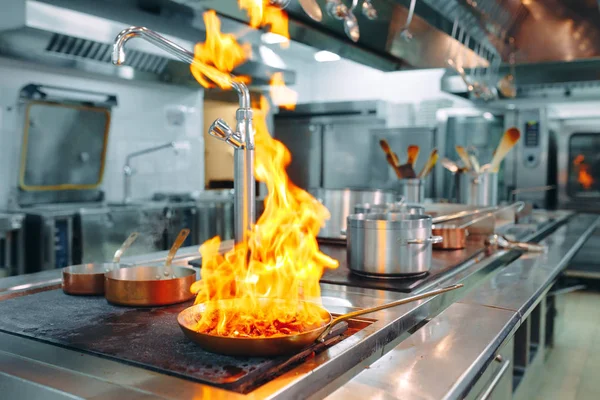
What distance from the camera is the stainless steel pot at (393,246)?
5.19 feet

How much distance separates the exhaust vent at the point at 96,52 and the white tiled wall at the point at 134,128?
0.39 m

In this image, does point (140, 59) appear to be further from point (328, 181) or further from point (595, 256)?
point (595, 256)

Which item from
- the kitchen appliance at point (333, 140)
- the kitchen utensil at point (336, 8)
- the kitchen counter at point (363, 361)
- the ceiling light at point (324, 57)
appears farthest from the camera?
the ceiling light at point (324, 57)

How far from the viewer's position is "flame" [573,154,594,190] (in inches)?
198

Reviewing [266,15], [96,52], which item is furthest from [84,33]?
[266,15]

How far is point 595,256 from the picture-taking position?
4.34m

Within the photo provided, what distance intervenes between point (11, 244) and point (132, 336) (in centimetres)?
323

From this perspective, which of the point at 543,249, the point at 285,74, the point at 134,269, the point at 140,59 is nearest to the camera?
the point at 134,269

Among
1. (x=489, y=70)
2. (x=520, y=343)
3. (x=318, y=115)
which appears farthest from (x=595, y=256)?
(x=318, y=115)

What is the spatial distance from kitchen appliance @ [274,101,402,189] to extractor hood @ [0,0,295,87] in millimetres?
1936

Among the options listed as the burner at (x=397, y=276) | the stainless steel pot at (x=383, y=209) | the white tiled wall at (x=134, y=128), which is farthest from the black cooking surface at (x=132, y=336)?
the white tiled wall at (x=134, y=128)

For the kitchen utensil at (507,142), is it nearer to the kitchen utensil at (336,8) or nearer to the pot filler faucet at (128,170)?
the kitchen utensil at (336,8)

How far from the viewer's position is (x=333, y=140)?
22.4 ft

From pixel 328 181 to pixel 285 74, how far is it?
1.82 m
